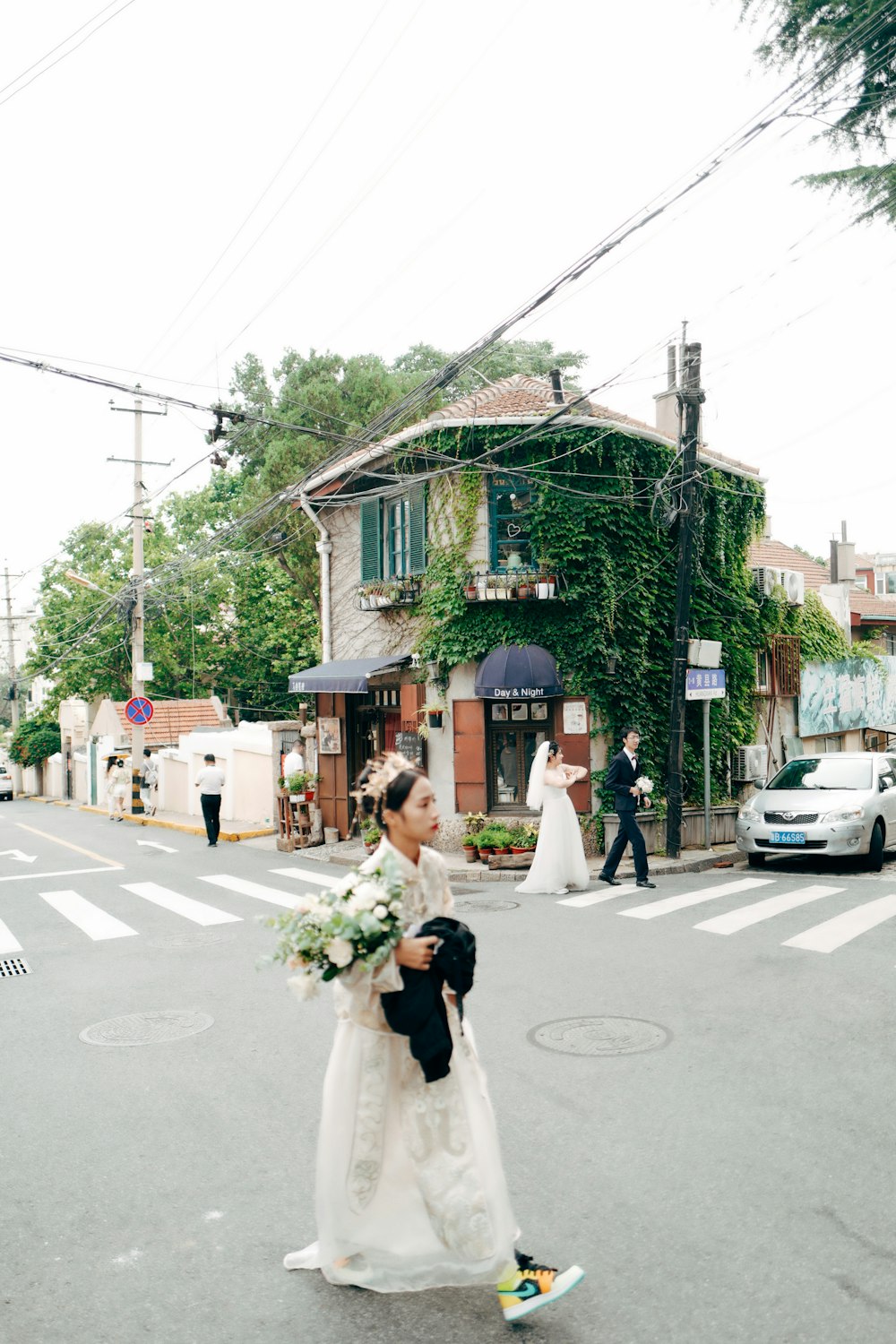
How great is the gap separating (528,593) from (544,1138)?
1157cm

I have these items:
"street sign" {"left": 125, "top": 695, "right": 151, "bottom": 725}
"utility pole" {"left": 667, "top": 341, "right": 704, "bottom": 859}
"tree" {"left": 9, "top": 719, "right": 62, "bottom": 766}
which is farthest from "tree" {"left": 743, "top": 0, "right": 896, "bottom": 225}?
"tree" {"left": 9, "top": 719, "right": 62, "bottom": 766}

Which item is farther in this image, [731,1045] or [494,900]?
[494,900]

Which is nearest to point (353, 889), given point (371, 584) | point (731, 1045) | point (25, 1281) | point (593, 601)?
point (25, 1281)

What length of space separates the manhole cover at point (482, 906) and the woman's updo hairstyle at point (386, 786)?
7.48m

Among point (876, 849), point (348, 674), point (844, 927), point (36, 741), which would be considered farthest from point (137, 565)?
point (36, 741)

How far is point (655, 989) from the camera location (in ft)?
24.6

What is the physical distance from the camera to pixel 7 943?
1033 centimetres

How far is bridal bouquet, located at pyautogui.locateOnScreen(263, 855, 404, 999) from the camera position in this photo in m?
3.30

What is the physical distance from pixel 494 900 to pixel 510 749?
5.01 meters

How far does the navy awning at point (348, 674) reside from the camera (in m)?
17.2

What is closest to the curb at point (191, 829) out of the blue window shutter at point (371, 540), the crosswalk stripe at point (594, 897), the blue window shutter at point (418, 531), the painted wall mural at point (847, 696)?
the blue window shutter at point (371, 540)

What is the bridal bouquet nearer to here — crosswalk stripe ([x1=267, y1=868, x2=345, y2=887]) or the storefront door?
crosswalk stripe ([x1=267, y1=868, x2=345, y2=887])

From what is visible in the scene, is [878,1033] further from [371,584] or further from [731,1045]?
[371,584]

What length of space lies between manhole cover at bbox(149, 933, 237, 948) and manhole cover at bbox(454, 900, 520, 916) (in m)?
2.52
